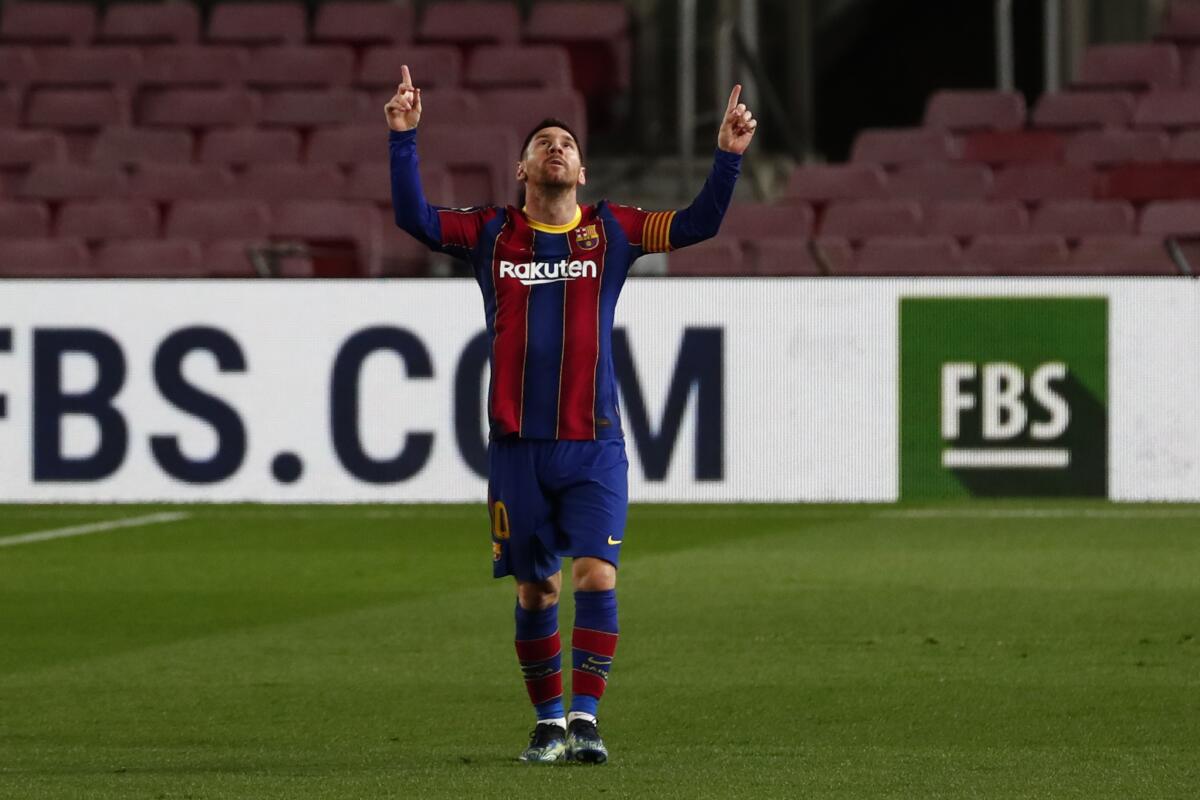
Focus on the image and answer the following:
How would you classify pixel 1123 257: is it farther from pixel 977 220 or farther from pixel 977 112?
pixel 977 112

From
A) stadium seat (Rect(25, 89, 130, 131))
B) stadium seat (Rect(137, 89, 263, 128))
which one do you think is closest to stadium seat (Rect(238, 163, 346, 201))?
stadium seat (Rect(137, 89, 263, 128))

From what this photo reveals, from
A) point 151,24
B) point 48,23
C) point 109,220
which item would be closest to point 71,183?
point 109,220

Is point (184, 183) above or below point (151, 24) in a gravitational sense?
below

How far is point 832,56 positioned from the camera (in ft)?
89.0

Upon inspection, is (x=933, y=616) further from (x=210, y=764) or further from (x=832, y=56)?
(x=832, y=56)

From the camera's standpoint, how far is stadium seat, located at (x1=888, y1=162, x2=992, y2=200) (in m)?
19.6

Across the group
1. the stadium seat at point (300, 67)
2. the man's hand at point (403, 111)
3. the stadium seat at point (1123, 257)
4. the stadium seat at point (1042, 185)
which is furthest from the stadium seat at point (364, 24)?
the man's hand at point (403, 111)

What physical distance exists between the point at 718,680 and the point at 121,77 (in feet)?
51.8

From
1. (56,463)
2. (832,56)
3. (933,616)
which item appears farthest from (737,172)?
(832,56)

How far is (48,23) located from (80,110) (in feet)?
7.04

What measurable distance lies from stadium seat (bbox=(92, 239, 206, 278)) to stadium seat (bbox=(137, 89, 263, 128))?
331 centimetres

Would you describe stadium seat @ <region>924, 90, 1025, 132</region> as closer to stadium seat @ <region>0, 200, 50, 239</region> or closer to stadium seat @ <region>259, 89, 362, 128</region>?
stadium seat @ <region>259, 89, 362, 128</region>

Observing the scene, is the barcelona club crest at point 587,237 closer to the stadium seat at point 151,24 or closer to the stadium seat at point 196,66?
the stadium seat at point 196,66

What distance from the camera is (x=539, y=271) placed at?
6266mm
